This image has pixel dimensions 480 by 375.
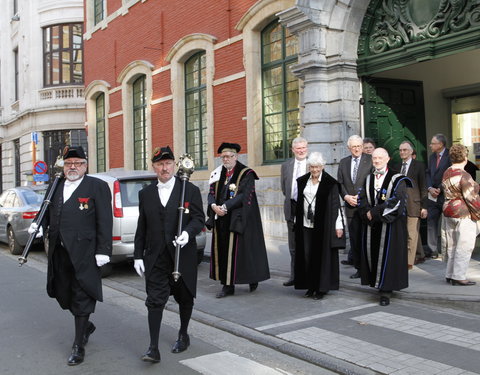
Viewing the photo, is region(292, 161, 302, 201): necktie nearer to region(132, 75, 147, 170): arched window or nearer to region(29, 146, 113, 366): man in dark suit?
region(29, 146, 113, 366): man in dark suit

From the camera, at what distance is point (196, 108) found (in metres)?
16.2

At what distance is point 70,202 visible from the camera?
5.15m

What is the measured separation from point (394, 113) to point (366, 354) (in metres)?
6.79

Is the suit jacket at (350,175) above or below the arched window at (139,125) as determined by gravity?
below

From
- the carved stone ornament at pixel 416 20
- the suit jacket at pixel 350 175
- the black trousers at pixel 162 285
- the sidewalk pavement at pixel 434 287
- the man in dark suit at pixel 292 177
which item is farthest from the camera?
the carved stone ornament at pixel 416 20

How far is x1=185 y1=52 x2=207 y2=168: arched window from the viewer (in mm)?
15883

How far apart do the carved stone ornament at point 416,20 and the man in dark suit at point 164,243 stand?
5.66 meters

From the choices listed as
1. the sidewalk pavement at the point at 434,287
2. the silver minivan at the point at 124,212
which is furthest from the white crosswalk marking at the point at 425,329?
the silver minivan at the point at 124,212

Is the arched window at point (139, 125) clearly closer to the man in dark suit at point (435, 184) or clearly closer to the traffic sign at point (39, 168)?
the traffic sign at point (39, 168)

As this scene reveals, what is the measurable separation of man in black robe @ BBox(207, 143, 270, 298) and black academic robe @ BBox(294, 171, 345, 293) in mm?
540

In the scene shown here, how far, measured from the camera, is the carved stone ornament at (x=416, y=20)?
8.66 meters

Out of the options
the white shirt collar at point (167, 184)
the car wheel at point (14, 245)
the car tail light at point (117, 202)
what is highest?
the white shirt collar at point (167, 184)

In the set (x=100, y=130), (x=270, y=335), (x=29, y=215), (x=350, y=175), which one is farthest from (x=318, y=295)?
(x=100, y=130)

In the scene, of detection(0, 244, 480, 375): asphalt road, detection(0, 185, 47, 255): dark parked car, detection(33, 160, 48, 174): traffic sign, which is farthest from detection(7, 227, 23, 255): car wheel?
detection(33, 160, 48, 174): traffic sign
